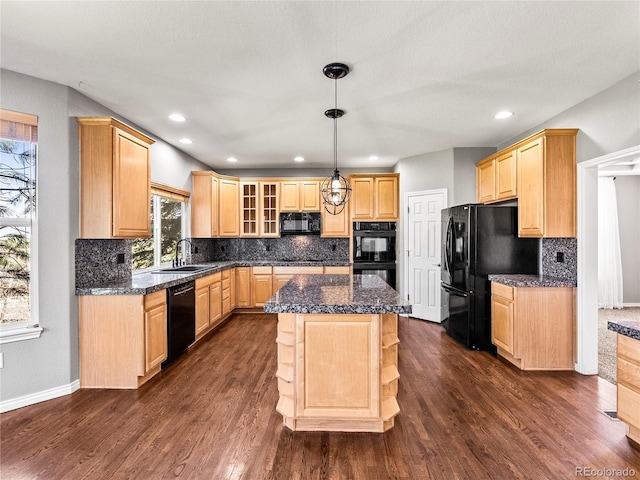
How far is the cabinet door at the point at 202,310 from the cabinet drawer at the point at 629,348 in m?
3.99

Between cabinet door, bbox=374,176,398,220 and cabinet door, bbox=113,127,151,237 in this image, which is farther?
cabinet door, bbox=374,176,398,220

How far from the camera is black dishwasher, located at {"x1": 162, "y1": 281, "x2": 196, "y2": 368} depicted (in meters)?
3.30

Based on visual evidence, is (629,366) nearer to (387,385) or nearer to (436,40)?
(387,385)

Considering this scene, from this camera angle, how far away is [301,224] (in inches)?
225

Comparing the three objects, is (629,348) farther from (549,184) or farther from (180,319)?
(180,319)

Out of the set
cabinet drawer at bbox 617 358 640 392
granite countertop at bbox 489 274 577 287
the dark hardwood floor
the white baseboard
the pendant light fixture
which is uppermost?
the pendant light fixture

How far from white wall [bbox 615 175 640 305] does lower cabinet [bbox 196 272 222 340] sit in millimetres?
6988

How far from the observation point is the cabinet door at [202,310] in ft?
13.1

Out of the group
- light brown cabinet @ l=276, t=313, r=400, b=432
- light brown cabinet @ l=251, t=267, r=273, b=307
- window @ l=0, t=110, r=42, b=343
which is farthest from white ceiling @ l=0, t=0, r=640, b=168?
light brown cabinet @ l=251, t=267, r=273, b=307

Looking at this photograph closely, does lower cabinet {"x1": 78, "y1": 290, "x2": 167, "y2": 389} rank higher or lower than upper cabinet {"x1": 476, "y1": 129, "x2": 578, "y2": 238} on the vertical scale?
lower

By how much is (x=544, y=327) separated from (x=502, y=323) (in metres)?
0.37

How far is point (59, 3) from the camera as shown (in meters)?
1.76

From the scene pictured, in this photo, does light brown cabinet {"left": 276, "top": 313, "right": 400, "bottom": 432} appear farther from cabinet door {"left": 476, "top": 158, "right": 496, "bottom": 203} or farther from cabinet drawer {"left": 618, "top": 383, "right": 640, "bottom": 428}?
cabinet door {"left": 476, "top": 158, "right": 496, "bottom": 203}

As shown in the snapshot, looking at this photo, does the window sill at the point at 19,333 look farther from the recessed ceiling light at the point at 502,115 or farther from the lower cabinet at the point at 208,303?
the recessed ceiling light at the point at 502,115
